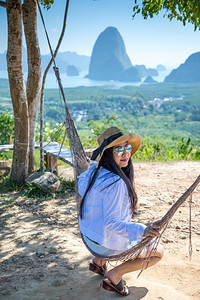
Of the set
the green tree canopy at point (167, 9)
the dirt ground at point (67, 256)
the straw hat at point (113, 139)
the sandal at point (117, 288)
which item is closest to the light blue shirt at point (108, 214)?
the straw hat at point (113, 139)

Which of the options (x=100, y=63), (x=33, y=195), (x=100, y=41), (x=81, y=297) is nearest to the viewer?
(x=81, y=297)

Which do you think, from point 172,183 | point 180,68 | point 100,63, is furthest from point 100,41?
point 172,183

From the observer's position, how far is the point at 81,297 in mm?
1936

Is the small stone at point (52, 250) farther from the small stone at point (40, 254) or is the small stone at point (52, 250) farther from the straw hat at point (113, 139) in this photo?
the straw hat at point (113, 139)

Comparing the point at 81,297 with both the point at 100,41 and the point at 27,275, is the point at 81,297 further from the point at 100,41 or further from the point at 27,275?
the point at 100,41

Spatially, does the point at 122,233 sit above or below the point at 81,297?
above

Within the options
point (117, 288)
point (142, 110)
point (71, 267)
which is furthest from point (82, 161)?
point (142, 110)

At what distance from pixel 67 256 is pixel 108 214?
3.30 ft

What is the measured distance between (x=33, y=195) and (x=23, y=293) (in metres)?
1.97

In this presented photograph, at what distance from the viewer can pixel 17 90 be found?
3.85 meters

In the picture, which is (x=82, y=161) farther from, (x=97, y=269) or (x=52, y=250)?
(x=97, y=269)

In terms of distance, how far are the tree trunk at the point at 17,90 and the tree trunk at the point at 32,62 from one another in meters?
0.21

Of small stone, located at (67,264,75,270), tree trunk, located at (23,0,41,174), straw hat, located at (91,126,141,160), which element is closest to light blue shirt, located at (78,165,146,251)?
straw hat, located at (91,126,141,160)

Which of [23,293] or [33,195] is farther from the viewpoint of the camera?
[33,195]
